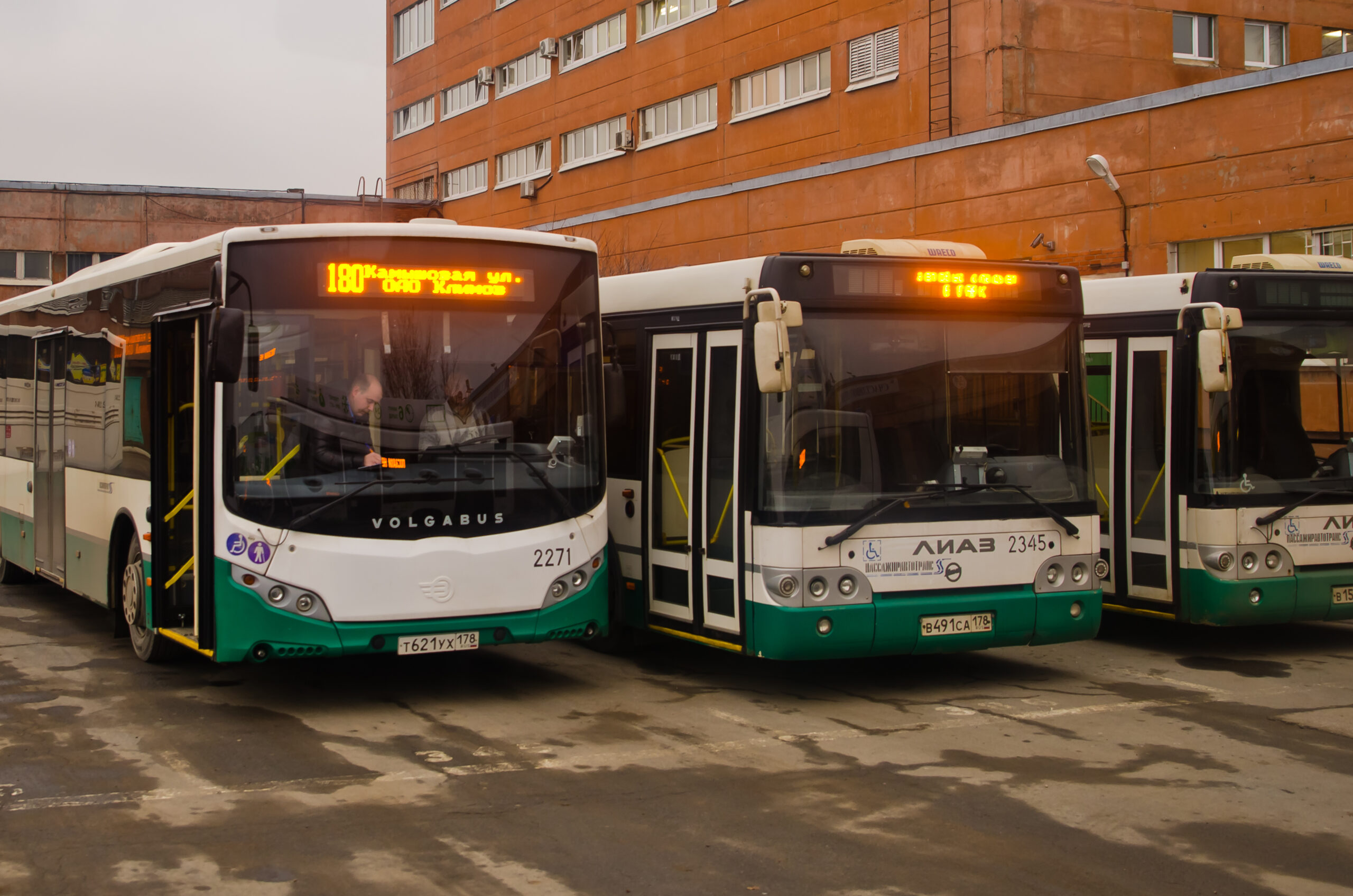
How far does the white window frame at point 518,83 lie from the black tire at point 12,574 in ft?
122

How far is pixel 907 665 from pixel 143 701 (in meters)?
5.34

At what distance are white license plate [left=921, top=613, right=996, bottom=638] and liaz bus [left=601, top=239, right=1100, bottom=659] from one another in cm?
1

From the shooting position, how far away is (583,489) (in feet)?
32.0

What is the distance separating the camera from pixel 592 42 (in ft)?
158

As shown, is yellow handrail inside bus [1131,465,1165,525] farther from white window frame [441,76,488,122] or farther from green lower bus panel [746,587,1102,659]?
white window frame [441,76,488,122]

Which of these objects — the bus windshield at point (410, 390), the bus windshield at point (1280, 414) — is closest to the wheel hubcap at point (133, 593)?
the bus windshield at point (410, 390)

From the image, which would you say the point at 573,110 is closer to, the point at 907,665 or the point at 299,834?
the point at 907,665

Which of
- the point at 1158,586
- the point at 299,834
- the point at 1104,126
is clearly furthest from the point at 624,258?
the point at 299,834

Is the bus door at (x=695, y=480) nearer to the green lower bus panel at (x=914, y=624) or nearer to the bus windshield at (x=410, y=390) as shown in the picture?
the green lower bus panel at (x=914, y=624)

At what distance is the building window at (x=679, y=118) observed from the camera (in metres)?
42.3

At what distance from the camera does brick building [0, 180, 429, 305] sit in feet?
175

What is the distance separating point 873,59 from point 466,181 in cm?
2390

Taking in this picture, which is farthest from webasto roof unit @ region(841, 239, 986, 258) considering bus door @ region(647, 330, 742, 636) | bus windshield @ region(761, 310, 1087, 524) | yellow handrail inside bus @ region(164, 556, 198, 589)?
yellow handrail inside bus @ region(164, 556, 198, 589)

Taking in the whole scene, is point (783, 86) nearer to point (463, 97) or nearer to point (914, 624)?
point (463, 97)
